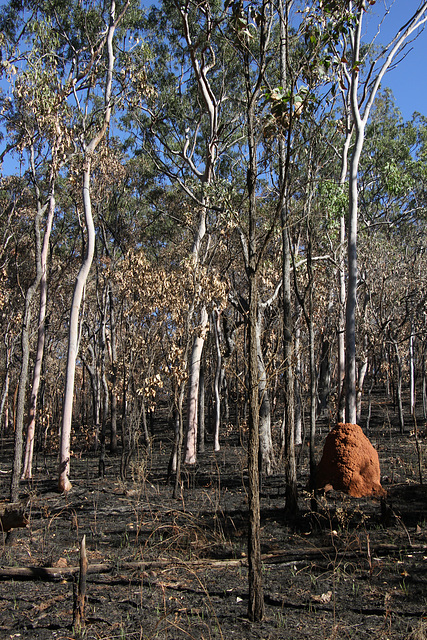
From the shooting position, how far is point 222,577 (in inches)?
205

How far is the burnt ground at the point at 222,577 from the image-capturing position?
4008mm

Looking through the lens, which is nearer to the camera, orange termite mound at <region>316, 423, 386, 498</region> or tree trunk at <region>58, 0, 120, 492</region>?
orange termite mound at <region>316, 423, 386, 498</region>

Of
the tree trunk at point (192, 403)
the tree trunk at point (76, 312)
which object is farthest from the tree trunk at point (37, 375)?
the tree trunk at point (192, 403)

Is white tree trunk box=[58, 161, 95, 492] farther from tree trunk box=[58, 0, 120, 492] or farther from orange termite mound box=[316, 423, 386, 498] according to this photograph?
orange termite mound box=[316, 423, 386, 498]

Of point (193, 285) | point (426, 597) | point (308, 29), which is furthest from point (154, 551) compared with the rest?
point (308, 29)

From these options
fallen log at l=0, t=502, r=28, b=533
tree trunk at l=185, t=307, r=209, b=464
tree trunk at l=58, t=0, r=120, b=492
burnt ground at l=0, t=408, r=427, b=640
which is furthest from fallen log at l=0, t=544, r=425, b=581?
tree trunk at l=185, t=307, r=209, b=464

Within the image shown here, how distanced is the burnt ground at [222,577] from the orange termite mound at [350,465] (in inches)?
10.1

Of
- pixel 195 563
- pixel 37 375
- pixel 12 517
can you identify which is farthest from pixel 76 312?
pixel 195 563

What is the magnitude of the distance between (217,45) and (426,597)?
15954 mm

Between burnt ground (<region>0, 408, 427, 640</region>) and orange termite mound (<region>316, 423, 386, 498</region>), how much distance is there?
0.84 ft

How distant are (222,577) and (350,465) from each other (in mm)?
3651

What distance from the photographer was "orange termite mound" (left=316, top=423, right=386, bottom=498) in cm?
820

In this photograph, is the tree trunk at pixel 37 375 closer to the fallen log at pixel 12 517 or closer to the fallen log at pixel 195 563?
the fallen log at pixel 12 517

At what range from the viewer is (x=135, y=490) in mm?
9672
